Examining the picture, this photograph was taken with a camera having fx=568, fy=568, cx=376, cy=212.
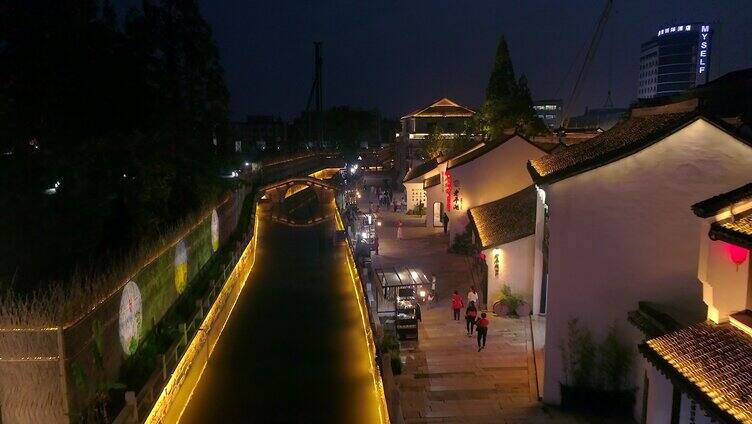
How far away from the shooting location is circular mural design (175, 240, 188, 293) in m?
16.6

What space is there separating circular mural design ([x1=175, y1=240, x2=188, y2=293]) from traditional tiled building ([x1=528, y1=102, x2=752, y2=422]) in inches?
412

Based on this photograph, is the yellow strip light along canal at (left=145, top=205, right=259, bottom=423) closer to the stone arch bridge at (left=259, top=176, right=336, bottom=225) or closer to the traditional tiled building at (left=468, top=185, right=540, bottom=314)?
the traditional tiled building at (left=468, top=185, right=540, bottom=314)

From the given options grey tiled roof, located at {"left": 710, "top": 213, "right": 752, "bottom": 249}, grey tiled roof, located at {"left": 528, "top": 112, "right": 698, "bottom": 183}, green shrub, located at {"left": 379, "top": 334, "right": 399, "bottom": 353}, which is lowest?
green shrub, located at {"left": 379, "top": 334, "right": 399, "bottom": 353}

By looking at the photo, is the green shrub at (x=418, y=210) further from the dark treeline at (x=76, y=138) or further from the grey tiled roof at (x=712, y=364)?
the grey tiled roof at (x=712, y=364)

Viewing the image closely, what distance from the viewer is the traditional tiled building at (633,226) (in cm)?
1134

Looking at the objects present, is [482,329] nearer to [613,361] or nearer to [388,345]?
[388,345]

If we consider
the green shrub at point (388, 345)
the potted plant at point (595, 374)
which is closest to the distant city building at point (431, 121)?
the green shrub at point (388, 345)

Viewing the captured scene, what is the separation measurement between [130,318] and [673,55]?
141151 millimetres

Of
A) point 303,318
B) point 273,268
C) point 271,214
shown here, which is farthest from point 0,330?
point 271,214

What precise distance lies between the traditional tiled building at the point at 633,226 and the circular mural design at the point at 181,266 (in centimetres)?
1046

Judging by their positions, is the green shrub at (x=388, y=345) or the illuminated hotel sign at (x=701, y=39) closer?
the green shrub at (x=388, y=345)

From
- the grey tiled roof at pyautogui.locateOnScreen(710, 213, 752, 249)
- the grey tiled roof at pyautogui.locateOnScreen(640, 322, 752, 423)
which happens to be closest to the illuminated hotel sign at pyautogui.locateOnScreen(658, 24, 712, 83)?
the grey tiled roof at pyautogui.locateOnScreen(710, 213, 752, 249)

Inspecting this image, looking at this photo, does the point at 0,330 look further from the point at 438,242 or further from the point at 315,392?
the point at 438,242

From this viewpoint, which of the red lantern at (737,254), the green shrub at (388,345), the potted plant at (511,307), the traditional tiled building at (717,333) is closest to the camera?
the traditional tiled building at (717,333)
